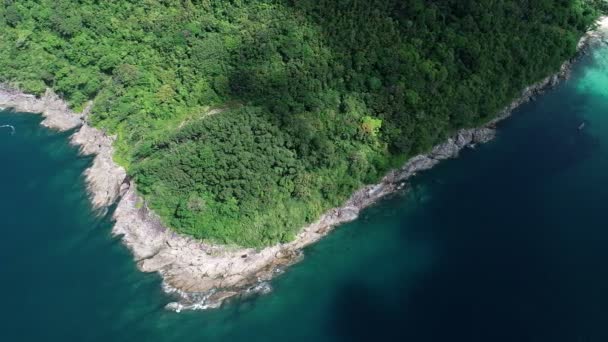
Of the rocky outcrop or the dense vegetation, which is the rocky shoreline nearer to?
the dense vegetation

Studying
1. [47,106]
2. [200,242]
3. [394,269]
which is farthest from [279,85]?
[47,106]

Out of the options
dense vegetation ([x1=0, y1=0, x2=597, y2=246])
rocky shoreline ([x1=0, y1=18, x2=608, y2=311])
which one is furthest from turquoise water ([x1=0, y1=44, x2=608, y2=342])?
dense vegetation ([x1=0, y1=0, x2=597, y2=246])

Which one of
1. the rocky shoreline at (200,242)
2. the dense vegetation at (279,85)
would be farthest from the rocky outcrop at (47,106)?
the rocky shoreline at (200,242)

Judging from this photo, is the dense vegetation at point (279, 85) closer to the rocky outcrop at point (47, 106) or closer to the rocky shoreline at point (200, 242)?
the rocky shoreline at point (200, 242)

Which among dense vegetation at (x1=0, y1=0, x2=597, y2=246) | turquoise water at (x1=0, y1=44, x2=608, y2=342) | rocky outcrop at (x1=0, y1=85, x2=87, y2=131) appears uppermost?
dense vegetation at (x1=0, y1=0, x2=597, y2=246)

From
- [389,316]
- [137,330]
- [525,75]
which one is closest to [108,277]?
[137,330]

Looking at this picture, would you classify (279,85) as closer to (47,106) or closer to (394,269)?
(394,269)
